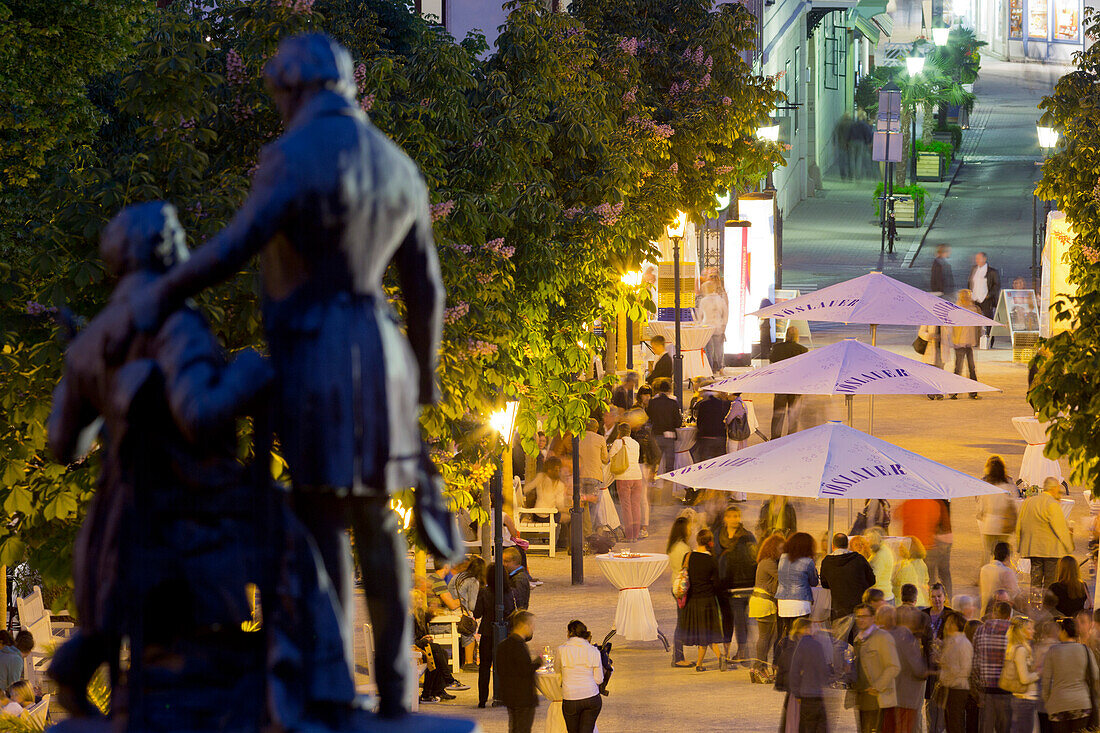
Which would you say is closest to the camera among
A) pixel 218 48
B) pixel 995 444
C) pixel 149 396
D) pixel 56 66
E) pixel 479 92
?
pixel 149 396

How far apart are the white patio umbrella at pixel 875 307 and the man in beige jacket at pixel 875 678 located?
9134 millimetres

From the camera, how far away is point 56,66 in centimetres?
2311

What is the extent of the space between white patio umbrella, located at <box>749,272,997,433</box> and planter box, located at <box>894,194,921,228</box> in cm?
3395

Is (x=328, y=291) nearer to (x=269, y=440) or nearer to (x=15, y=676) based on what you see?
(x=269, y=440)

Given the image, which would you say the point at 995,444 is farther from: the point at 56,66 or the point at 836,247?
the point at 836,247

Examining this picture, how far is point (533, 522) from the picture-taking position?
2383 cm

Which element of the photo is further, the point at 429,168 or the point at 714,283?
the point at 714,283

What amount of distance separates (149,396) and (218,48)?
31.5 ft

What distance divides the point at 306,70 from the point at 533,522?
18840mm

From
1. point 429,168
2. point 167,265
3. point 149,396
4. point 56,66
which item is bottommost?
point 149,396

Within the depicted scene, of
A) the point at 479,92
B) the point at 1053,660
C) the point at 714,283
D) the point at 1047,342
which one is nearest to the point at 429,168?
the point at 479,92

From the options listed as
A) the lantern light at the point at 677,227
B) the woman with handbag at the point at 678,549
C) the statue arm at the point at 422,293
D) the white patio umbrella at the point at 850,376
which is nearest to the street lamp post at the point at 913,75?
the lantern light at the point at 677,227

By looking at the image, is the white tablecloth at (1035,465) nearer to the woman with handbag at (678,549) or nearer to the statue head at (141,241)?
the woman with handbag at (678,549)

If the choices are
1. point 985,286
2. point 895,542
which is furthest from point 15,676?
point 985,286
